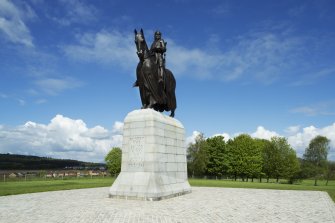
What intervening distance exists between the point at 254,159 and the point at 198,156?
10.7 meters

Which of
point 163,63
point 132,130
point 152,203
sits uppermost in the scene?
point 163,63

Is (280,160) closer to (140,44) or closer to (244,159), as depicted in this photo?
(244,159)

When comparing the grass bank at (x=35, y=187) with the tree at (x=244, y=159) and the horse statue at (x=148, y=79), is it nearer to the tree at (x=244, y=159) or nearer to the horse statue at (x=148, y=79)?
the horse statue at (x=148, y=79)

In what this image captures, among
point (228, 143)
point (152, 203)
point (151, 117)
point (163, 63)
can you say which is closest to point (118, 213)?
point (152, 203)

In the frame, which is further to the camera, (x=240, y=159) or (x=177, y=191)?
(x=240, y=159)

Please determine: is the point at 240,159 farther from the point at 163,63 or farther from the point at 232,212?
the point at 232,212

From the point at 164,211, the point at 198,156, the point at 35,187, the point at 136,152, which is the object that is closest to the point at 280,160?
the point at 198,156

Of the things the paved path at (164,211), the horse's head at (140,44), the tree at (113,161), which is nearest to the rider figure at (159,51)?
the horse's head at (140,44)

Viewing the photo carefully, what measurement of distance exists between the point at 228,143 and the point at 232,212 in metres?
57.1

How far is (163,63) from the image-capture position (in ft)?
60.6

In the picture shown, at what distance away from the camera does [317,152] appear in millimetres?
67312

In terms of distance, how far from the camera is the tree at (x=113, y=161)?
78.4 m

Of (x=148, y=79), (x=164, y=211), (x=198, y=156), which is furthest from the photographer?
(x=198, y=156)

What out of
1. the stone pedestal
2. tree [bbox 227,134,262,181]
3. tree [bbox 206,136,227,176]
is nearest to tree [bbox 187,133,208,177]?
tree [bbox 206,136,227,176]
